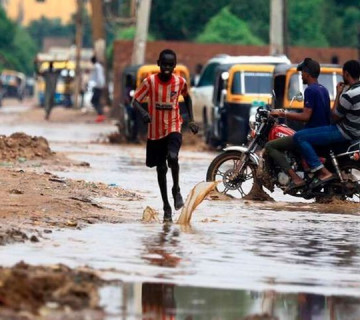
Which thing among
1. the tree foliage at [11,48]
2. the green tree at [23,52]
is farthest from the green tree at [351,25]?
the green tree at [23,52]

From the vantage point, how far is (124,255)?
439 inches

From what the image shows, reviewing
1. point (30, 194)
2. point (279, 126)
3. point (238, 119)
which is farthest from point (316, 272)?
point (238, 119)

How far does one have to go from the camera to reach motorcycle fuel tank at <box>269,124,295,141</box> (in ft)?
56.1

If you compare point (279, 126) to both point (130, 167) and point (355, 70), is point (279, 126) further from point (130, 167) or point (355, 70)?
point (130, 167)

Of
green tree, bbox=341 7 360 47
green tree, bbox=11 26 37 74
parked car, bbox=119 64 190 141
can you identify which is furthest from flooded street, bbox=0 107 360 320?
green tree, bbox=11 26 37 74

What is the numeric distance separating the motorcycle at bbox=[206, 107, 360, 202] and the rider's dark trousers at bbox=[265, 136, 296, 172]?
12cm

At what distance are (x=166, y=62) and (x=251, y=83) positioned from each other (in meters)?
15.4

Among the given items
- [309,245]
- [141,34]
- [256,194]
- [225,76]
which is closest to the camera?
[309,245]

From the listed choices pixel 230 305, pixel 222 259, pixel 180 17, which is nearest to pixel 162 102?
pixel 222 259

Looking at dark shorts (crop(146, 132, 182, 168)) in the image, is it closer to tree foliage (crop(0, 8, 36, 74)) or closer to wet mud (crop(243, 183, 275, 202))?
wet mud (crop(243, 183, 275, 202))

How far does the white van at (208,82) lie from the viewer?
3225 cm

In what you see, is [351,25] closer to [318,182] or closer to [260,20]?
[260,20]

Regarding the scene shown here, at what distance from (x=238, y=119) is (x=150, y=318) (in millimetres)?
20949

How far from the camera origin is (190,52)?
2000 inches
